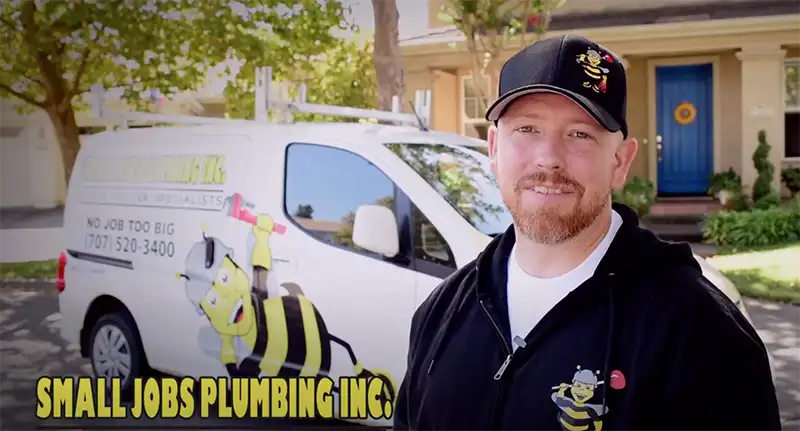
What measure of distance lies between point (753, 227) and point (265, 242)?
178 inches

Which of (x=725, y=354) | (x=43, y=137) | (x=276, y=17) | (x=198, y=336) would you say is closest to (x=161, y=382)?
(x=198, y=336)

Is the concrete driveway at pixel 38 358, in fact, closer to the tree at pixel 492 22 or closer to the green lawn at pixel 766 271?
the green lawn at pixel 766 271

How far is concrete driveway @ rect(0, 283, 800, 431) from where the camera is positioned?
11.9ft

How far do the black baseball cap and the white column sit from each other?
7.13 m

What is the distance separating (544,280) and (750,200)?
22.1 ft

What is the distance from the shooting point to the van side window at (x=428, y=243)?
3168mm

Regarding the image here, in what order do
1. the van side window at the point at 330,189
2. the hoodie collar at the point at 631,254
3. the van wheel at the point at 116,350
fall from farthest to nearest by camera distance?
the van wheel at the point at 116,350 → the van side window at the point at 330,189 → the hoodie collar at the point at 631,254

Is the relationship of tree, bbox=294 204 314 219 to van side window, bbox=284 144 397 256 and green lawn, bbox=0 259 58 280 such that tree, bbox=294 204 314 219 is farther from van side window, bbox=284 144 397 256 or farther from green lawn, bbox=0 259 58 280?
green lawn, bbox=0 259 58 280

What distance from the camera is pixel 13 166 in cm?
402

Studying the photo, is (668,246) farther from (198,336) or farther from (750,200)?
(750,200)

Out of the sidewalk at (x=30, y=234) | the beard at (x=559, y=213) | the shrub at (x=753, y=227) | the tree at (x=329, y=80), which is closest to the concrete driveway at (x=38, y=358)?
the sidewalk at (x=30, y=234)

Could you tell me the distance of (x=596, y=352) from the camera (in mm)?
1129

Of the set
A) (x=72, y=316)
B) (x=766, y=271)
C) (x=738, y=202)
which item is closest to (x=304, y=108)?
(x=72, y=316)

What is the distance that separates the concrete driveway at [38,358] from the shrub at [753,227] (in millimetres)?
2111
